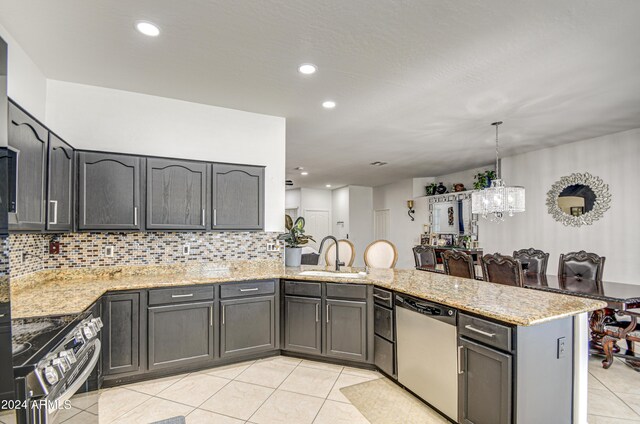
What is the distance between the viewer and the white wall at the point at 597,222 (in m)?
4.42

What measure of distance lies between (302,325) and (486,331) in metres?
1.87

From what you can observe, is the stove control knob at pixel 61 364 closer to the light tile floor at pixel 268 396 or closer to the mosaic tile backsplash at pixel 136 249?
the light tile floor at pixel 268 396

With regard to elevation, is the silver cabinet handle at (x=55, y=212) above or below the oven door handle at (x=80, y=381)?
above

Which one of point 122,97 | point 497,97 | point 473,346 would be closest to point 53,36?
point 122,97

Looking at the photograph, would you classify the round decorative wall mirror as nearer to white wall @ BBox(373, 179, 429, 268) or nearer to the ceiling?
the ceiling

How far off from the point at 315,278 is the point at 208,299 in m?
1.03

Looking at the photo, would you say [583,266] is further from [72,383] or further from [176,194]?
[72,383]

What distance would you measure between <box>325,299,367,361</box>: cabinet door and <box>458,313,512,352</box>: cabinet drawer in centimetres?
113

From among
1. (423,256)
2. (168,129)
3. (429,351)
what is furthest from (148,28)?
(423,256)

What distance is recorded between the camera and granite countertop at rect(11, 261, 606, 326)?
1970mm

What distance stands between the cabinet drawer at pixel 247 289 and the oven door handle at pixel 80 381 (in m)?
1.26

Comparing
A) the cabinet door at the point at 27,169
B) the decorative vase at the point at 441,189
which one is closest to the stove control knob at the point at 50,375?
the cabinet door at the point at 27,169

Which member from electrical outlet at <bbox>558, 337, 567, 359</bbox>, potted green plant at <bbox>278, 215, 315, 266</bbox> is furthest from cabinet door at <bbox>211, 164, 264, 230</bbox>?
electrical outlet at <bbox>558, 337, 567, 359</bbox>

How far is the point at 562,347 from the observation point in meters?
1.97
